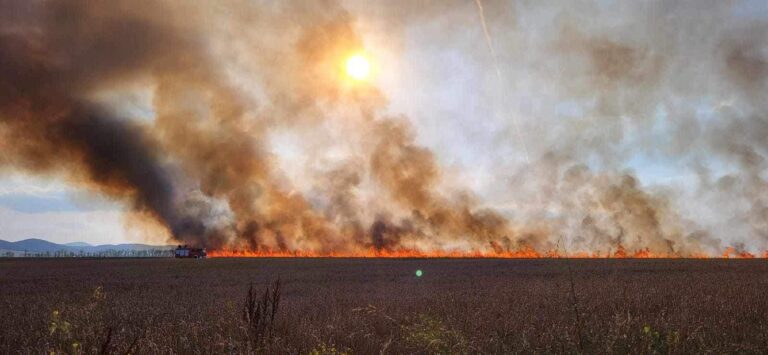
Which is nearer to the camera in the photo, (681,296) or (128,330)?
(128,330)

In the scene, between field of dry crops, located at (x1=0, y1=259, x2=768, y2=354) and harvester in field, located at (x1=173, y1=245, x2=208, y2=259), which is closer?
field of dry crops, located at (x1=0, y1=259, x2=768, y2=354)

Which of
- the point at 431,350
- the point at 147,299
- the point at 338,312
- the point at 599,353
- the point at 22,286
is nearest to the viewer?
the point at 599,353

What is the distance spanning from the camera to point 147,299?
16219mm

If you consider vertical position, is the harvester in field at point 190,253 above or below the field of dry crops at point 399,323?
above

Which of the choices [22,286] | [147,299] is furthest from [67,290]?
[147,299]

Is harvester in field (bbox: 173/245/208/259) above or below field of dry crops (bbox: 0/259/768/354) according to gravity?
above

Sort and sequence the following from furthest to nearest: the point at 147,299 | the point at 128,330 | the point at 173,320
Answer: the point at 147,299
the point at 173,320
the point at 128,330

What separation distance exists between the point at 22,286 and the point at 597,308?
953 inches

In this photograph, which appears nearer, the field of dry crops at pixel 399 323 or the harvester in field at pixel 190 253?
the field of dry crops at pixel 399 323

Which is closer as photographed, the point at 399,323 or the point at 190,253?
the point at 399,323

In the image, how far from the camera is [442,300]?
566 inches

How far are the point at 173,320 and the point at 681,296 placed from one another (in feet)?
43.9

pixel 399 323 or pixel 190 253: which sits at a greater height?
pixel 190 253

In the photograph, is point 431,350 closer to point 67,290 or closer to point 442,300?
point 442,300
